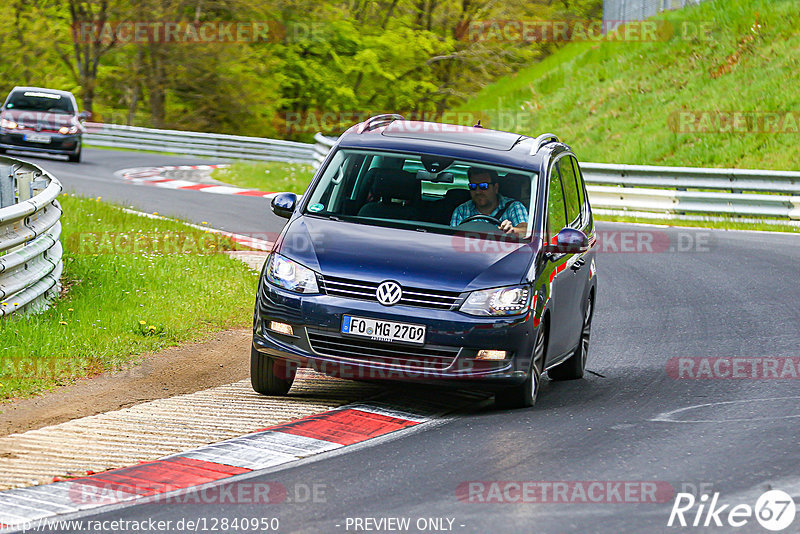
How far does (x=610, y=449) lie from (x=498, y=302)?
1.26 meters

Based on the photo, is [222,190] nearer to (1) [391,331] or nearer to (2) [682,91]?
(2) [682,91]

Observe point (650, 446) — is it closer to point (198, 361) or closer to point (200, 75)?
point (198, 361)

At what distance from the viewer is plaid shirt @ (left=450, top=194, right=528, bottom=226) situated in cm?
872

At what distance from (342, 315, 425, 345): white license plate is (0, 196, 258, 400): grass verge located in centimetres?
239

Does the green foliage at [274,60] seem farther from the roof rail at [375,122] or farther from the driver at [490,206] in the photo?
the driver at [490,206]

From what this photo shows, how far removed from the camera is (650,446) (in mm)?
7184

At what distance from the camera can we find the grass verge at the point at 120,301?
9.10 metres

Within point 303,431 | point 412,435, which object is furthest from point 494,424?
point 303,431

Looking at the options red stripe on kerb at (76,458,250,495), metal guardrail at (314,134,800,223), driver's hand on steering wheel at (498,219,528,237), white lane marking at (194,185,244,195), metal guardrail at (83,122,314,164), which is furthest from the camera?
metal guardrail at (83,122,314,164)

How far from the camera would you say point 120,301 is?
1161cm

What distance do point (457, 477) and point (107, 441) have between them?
2083 mm

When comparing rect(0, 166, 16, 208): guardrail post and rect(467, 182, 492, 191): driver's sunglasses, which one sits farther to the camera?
rect(0, 166, 16, 208): guardrail post

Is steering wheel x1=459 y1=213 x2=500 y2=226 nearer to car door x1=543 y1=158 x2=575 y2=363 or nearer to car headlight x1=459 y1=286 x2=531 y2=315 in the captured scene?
car door x1=543 y1=158 x2=575 y2=363

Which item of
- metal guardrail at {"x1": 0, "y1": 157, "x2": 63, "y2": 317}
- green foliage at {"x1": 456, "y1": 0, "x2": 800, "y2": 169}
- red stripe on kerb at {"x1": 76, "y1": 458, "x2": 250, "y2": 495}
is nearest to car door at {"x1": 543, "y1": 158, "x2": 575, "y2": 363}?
red stripe on kerb at {"x1": 76, "y1": 458, "x2": 250, "y2": 495}
